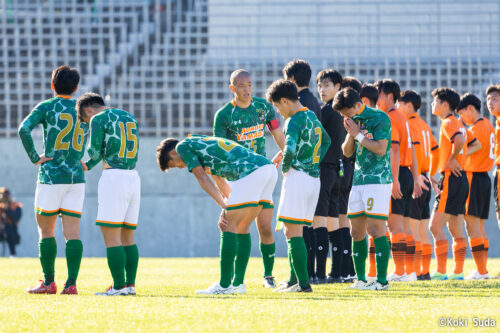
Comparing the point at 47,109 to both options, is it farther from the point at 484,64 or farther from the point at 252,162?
the point at 484,64

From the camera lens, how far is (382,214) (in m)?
7.27

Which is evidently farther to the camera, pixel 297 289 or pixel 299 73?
pixel 299 73

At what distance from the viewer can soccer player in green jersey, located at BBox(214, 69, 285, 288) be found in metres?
7.29

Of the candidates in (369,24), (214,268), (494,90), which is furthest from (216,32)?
(494,90)

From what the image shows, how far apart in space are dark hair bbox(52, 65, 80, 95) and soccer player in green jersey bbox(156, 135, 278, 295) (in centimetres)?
130

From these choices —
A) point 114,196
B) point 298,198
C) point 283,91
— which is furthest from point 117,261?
point 283,91

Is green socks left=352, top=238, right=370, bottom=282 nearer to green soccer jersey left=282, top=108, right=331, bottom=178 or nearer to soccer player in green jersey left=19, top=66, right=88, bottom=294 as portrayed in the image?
green soccer jersey left=282, top=108, right=331, bottom=178

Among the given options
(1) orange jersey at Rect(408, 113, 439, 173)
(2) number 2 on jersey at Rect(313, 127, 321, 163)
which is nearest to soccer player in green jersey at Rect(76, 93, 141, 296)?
(2) number 2 on jersey at Rect(313, 127, 321, 163)

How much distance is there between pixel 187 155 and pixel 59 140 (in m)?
1.46

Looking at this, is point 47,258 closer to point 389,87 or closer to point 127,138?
point 127,138

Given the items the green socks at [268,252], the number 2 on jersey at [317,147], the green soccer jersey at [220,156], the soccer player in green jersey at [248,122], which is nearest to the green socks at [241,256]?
the soccer player in green jersey at [248,122]

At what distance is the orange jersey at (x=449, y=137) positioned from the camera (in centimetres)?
951

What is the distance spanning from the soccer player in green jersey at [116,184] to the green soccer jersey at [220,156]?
1.78 ft

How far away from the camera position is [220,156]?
6.51 m
